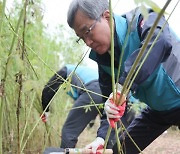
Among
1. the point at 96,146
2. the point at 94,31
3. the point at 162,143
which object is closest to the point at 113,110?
the point at 94,31

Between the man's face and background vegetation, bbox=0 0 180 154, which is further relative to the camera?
background vegetation, bbox=0 0 180 154

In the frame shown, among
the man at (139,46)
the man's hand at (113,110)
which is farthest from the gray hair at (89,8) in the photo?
the man's hand at (113,110)

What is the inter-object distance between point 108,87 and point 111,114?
951mm

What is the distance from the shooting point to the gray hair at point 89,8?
1925 millimetres

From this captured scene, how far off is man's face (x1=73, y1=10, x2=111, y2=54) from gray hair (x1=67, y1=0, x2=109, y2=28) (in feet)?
0.06

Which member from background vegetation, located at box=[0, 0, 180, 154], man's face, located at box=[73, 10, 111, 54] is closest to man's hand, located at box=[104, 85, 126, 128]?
background vegetation, located at box=[0, 0, 180, 154]

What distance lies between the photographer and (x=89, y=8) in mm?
1928

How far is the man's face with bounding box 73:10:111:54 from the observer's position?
192 centimetres

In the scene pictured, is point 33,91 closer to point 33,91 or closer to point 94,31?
point 33,91

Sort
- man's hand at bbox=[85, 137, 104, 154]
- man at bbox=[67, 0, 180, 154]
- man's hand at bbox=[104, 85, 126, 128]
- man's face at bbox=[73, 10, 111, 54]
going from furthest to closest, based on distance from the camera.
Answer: man's hand at bbox=[85, 137, 104, 154] < man's face at bbox=[73, 10, 111, 54] < man at bbox=[67, 0, 180, 154] < man's hand at bbox=[104, 85, 126, 128]

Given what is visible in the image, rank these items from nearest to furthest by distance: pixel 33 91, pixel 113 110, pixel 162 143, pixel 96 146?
pixel 113 110 → pixel 33 91 → pixel 96 146 → pixel 162 143

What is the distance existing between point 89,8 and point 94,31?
0.37 feet

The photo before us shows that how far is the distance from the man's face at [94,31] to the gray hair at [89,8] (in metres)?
0.02

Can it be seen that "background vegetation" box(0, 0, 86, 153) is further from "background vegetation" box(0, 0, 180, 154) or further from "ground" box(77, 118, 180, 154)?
"ground" box(77, 118, 180, 154)
